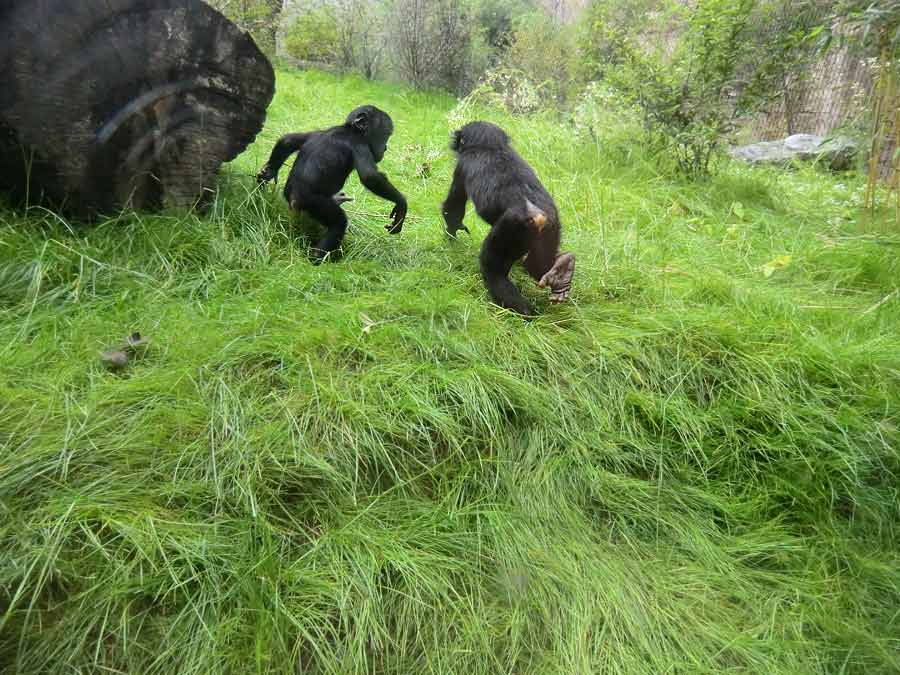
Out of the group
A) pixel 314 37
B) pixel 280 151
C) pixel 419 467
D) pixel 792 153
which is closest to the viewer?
pixel 419 467

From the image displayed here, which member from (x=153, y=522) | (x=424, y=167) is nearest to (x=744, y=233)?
(x=424, y=167)

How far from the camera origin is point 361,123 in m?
2.96

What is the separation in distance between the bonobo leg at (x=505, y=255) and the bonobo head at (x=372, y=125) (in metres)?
1.03

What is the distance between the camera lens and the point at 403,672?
4.80 feet

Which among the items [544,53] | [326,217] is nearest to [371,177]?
[326,217]

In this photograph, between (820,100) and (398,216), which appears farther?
(820,100)

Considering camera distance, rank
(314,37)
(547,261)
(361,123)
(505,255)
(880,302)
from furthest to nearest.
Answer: (314,37)
(361,123)
(880,302)
(547,261)
(505,255)

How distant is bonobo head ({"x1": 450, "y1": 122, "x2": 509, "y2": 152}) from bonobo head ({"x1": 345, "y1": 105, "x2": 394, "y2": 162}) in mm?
446

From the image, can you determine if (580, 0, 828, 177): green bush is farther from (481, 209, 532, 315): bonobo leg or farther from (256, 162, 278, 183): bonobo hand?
(256, 162, 278, 183): bonobo hand

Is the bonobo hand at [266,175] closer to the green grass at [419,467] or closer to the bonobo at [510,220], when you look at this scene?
the green grass at [419,467]

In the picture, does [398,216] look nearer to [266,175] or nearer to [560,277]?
[266,175]

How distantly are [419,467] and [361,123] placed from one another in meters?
2.07

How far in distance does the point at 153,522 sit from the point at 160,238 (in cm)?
158

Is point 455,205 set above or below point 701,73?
below
